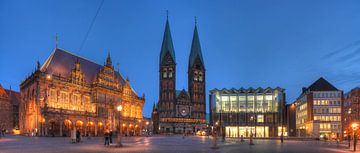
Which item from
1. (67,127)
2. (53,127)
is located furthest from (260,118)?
(53,127)

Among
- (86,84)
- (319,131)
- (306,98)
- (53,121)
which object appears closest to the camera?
(53,121)

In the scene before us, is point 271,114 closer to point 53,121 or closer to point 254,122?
point 254,122

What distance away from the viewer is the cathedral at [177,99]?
145 metres

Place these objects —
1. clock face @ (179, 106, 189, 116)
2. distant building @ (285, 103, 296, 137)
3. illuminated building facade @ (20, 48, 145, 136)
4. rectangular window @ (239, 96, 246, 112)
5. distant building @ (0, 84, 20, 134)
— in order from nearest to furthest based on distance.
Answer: illuminated building facade @ (20, 48, 145, 136) < distant building @ (0, 84, 20, 134) < rectangular window @ (239, 96, 246, 112) < distant building @ (285, 103, 296, 137) < clock face @ (179, 106, 189, 116)

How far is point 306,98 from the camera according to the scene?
104 metres

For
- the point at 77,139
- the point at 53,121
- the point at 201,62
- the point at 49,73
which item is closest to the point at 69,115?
the point at 53,121

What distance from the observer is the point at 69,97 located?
8162cm

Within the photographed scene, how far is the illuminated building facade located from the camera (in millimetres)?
74125

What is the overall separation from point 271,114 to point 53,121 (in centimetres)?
7109

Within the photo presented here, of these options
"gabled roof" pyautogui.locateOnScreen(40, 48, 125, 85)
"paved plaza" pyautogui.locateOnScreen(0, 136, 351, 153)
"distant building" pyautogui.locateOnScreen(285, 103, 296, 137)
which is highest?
"gabled roof" pyautogui.locateOnScreen(40, 48, 125, 85)

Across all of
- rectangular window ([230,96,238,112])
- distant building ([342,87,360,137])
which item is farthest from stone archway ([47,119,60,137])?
distant building ([342,87,360,137])

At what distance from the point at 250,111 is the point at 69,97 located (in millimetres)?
62803

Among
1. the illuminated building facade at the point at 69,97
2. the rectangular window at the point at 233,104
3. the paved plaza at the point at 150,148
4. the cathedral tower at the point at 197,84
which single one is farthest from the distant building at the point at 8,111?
the paved plaza at the point at 150,148

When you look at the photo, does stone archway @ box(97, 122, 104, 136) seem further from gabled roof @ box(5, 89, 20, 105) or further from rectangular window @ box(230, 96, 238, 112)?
rectangular window @ box(230, 96, 238, 112)
